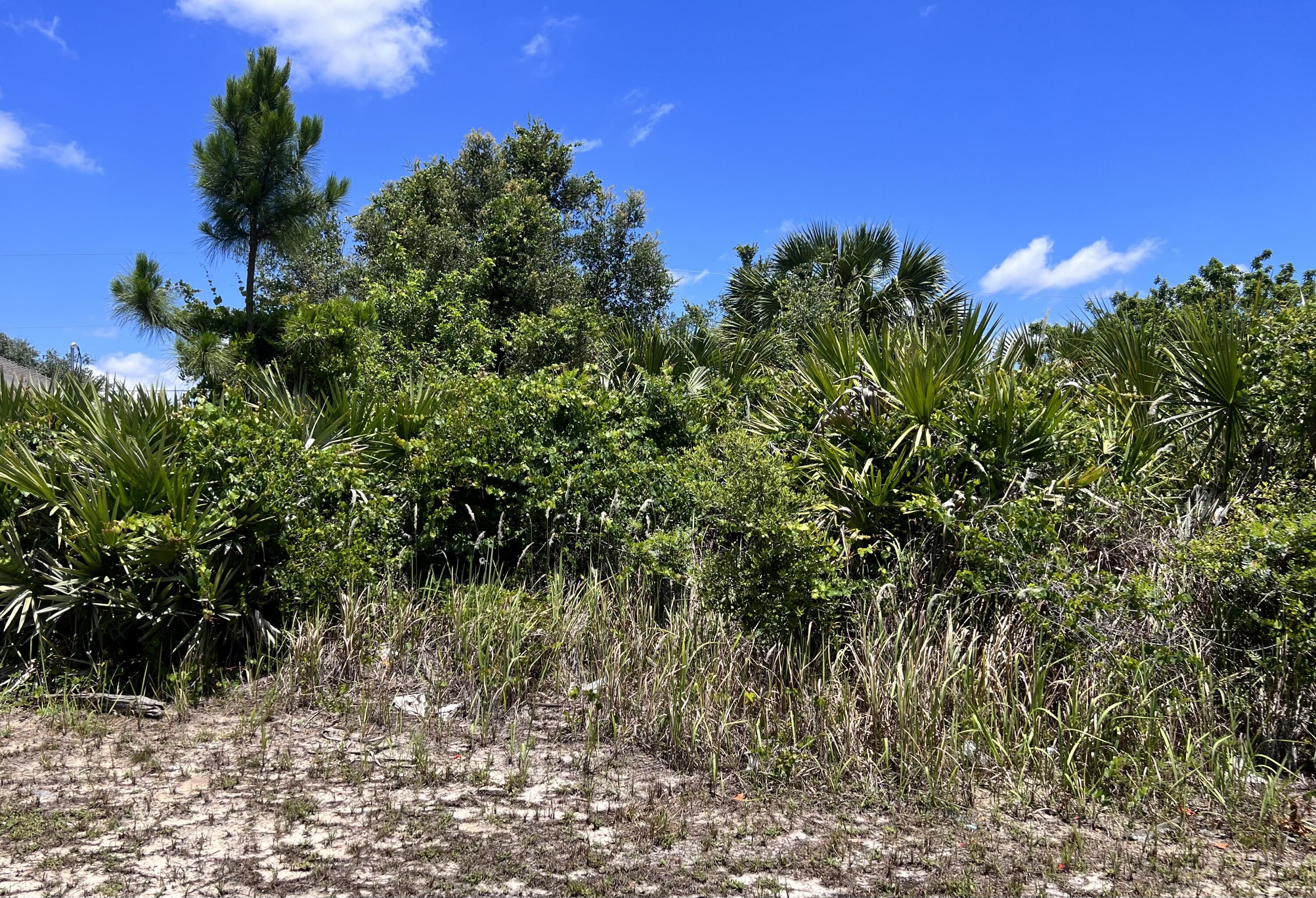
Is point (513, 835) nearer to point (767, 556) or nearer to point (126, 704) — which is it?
point (767, 556)

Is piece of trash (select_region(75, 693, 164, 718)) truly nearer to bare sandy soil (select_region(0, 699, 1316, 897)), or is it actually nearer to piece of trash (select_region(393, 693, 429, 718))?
bare sandy soil (select_region(0, 699, 1316, 897))

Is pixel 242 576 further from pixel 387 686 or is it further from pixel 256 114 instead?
pixel 256 114

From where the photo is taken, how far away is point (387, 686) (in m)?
5.84

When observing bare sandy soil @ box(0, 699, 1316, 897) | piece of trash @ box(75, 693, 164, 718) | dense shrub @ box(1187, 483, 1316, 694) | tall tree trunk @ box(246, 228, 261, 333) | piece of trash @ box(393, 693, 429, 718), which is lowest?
bare sandy soil @ box(0, 699, 1316, 897)

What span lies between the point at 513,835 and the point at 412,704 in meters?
1.91

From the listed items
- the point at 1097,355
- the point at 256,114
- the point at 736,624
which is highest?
the point at 256,114

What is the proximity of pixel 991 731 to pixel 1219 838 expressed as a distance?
1062 millimetres

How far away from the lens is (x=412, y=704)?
18.5ft

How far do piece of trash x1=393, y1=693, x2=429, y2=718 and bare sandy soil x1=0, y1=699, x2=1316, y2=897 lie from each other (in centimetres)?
50

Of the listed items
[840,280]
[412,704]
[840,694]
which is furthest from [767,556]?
[840,280]

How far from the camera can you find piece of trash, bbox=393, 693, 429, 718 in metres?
5.55

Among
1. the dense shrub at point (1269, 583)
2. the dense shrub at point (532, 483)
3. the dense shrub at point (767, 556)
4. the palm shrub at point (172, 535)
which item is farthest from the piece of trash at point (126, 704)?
the dense shrub at point (1269, 583)

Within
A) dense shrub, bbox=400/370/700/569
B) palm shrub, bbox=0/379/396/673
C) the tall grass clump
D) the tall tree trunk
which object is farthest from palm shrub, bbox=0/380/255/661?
the tall tree trunk

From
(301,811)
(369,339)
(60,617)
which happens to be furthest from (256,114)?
(301,811)
